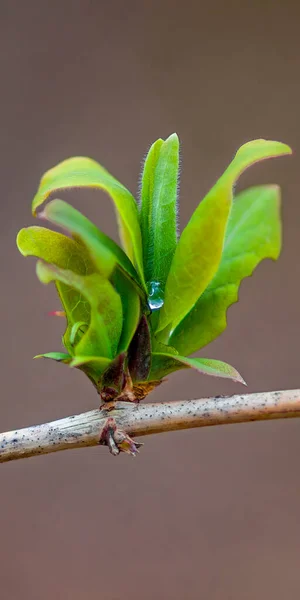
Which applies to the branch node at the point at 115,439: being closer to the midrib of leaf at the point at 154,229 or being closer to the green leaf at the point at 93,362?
the green leaf at the point at 93,362

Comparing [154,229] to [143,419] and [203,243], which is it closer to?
[203,243]

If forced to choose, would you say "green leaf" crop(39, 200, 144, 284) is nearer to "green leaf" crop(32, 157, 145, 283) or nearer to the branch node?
"green leaf" crop(32, 157, 145, 283)

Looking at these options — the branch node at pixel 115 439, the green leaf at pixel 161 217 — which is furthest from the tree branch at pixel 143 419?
the green leaf at pixel 161 217

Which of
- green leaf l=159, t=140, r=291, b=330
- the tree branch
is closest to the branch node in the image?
the tree branch

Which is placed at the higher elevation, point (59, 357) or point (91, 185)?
point (91, 185)

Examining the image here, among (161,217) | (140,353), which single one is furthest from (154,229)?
(140,353)

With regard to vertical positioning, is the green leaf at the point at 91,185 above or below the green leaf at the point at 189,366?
above
